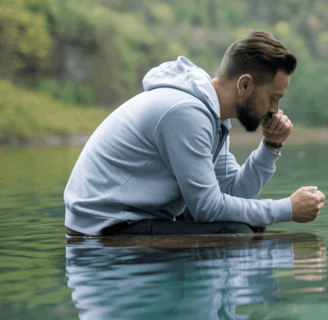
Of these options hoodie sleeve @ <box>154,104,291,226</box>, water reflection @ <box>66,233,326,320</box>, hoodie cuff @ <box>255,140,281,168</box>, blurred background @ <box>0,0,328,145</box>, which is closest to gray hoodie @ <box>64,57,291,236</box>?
hoodie sleeve @ <box>154,104,291,226</box>

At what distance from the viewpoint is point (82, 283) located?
2.72 meters

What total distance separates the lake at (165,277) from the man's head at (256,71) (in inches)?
34.7

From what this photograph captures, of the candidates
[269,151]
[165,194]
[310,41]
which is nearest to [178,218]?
[165,194]

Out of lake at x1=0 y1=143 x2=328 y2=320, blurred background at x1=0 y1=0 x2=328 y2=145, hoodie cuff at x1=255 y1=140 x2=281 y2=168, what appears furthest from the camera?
blurred background at x1=0 y1=0 x2=328 y2=145

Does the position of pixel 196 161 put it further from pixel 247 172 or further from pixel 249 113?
pixel 247 172

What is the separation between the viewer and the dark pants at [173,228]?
359cm

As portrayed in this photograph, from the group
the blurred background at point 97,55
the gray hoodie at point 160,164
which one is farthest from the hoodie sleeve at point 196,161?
the blurred background at point 97,55

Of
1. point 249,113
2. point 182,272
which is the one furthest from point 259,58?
point 182,272

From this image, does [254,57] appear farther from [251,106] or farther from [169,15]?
[169,15]

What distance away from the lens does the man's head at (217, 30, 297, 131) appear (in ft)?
11.4

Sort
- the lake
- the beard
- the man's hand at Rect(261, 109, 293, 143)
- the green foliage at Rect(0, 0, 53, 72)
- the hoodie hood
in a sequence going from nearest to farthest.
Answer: the lake, the hoodie hood, the beard, the man's hand at Rect(261, 109, 293, 143), the green foliage at Rect(0, 0, 53, 72)

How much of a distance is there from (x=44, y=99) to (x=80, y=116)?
21.1ft

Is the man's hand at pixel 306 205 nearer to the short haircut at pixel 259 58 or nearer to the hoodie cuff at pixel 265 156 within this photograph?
the hoodie cuff at pixel 265 156

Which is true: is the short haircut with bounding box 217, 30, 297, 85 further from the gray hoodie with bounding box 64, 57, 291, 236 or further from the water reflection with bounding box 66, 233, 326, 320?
the water reflection with bounding box 66, 233, 326, 320
